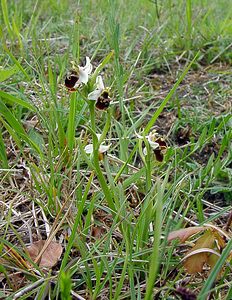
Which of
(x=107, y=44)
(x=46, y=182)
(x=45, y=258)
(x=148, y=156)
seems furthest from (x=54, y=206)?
(x=107, y=44)

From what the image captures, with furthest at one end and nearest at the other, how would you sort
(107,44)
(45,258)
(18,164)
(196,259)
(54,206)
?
(107,44) → (18,164) → (54,206) → (45,258) → (196,259)

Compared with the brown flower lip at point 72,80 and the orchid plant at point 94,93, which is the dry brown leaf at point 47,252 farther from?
the brown flower lip at point 72,80

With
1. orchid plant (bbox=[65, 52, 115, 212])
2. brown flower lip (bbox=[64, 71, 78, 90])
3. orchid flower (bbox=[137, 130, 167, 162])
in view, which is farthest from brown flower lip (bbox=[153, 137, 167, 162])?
brown flower lip (bbox=[64, 71, 78, 90])

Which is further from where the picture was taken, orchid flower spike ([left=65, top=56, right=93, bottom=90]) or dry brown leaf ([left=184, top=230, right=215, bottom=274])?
orchid flower spike ([left=65, top=56, right=93, bottom=90])

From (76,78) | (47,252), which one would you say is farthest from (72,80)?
(47,252)

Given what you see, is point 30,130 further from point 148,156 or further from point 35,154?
point 148,156

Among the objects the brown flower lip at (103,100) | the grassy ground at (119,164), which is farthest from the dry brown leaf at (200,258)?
the brown flower lip at (103,100)

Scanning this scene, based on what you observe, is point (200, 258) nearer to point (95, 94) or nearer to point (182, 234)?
point (182, 234)

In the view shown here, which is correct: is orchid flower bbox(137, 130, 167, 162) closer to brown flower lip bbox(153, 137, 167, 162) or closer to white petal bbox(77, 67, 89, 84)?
brown flower lip bbox(153, 137, 167, 162)
